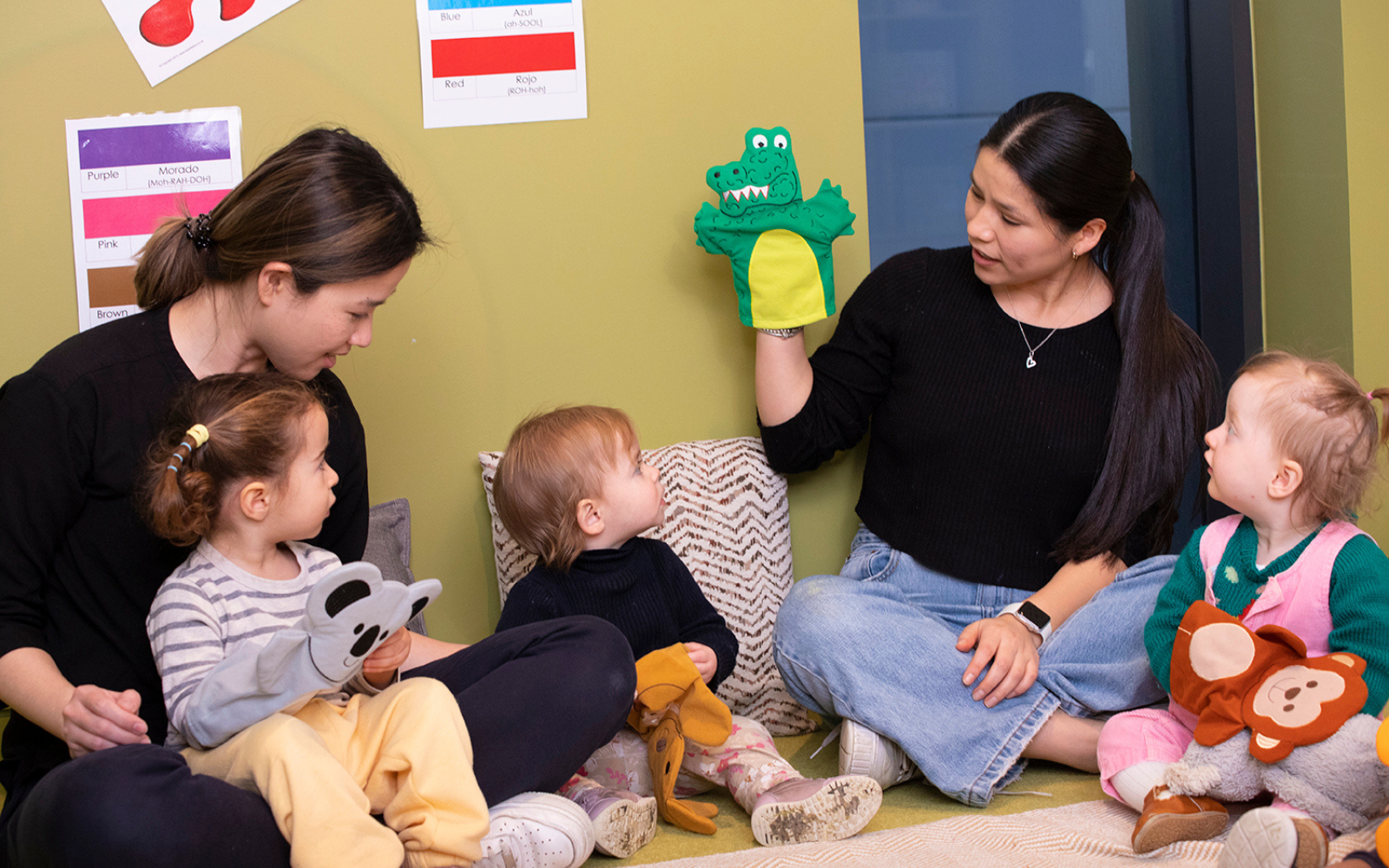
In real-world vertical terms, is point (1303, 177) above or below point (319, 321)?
above

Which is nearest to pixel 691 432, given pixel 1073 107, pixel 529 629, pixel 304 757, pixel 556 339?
pixel 556 339

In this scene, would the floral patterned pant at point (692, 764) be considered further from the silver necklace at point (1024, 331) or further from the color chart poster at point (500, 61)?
the color chart poster at point (500, 61)

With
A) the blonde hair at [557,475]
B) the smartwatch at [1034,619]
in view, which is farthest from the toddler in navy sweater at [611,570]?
the smartwatch at [1034,619]

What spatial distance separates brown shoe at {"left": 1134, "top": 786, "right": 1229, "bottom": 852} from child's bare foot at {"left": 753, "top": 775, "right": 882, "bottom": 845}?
282 millimetres

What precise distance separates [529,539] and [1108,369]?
870 mm

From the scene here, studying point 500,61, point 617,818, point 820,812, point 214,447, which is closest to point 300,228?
point 214,447

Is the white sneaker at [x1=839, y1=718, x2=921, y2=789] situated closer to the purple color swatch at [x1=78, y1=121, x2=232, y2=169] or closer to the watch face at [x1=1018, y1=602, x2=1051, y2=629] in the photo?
the watch face at [x1=1018, y1=602, x2=1051, y2=629]

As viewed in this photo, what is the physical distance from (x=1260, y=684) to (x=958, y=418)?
1.76 feet

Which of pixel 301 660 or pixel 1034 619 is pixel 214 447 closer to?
pixel 301 660

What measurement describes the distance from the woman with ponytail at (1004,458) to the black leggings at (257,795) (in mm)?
366

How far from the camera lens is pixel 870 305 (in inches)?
63.3

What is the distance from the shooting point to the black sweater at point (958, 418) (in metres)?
1.48

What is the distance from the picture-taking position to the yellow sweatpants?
906 millimetres

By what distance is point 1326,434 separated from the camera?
117 centimetres
